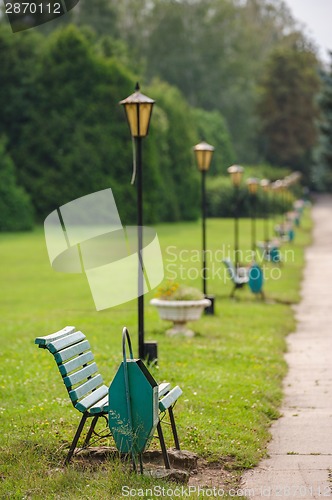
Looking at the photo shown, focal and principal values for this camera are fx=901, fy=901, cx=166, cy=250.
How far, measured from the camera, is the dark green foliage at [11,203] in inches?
1750

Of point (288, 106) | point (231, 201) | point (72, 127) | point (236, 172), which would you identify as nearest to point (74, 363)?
point (236, 172)

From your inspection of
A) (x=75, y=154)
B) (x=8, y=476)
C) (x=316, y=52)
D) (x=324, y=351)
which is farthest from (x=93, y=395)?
(x=316, y=52)

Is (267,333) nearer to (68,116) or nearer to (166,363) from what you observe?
(166,363)

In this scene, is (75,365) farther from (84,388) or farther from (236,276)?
(236,276)

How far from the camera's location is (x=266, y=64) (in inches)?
3159

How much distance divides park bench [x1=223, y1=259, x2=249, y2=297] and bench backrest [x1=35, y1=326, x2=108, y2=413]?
1182cm

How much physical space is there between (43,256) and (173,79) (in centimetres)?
4481

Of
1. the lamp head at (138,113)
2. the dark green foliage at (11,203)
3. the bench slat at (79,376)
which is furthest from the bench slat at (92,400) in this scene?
the dark green foliage at (11,203)

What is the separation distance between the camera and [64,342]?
22.2ft

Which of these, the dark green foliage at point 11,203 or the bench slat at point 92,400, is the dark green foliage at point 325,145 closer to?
the dark green foliage at point 11,203

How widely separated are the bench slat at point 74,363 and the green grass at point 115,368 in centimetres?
69

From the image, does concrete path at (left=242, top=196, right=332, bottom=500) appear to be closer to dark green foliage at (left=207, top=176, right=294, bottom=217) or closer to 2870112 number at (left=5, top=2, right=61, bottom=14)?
2870112 number at (left=5, top=2, right=61, bottom=14)

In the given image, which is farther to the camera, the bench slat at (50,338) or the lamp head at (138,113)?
the lamp head at (138,113)

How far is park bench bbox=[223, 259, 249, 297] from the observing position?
754 inches
